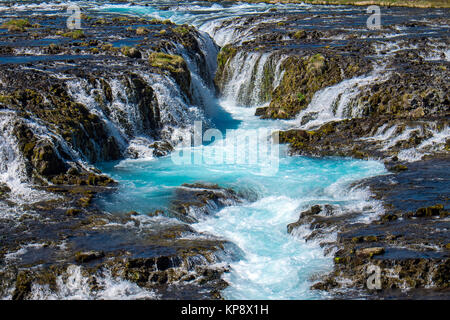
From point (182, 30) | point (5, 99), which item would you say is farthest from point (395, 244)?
point (182, 30)

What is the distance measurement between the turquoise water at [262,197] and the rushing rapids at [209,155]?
68mm

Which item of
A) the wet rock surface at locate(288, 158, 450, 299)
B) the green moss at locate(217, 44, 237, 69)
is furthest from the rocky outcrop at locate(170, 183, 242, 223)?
the green moss at locate(217, 44, 237, 69)

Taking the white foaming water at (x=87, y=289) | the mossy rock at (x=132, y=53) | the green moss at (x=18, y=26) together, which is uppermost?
the green moss at (x=18, y=26)

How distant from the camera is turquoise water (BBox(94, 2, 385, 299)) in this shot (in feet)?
44.3

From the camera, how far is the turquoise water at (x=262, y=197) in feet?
44.3

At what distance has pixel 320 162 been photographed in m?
21.6

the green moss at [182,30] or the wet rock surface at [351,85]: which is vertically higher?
the green moss at [182,30]

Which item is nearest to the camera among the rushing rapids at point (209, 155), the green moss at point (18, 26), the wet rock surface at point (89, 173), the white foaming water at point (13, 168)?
the wet rock surface at point (89, 173)

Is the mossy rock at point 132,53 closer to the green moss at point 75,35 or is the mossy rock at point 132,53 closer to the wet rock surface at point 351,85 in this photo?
the wet rock surface at point 351,85

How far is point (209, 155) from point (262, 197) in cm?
505

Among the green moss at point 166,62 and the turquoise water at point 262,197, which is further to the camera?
the green moss at point 166,62

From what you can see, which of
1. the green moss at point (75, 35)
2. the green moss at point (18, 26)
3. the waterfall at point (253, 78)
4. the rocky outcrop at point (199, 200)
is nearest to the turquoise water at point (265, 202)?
the rocky outcrop at point (199, 200)

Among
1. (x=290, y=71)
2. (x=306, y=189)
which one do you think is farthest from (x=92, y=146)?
(x=290, y=71)
